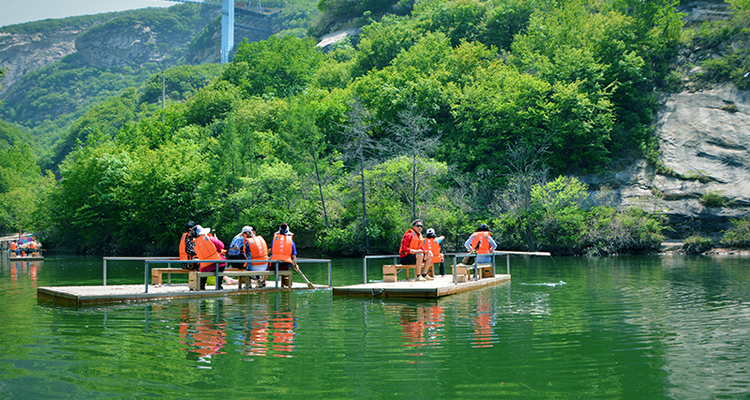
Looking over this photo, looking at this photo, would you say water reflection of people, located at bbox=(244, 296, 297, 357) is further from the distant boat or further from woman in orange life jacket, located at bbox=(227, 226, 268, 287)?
the distant boat

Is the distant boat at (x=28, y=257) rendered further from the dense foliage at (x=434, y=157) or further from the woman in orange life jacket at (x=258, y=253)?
the woman in orange life jacket at (x=258, y=253)

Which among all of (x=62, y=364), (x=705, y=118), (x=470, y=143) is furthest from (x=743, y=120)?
(x=62, y=364)

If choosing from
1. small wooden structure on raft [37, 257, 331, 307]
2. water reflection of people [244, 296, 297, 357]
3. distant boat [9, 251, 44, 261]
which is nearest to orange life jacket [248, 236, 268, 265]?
small wooden structure on raft [37, 257, 331, 307]

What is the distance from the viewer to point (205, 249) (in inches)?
688

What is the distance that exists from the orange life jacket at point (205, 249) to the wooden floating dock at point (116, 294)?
0.99m

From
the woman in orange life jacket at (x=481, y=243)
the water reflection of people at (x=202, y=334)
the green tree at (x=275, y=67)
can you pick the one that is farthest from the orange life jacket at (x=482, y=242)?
the green tree at (x=275, y=67)

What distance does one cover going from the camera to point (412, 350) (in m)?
9.66

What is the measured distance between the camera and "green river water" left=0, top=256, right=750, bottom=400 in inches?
290

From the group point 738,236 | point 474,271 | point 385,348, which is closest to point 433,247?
point 474,271

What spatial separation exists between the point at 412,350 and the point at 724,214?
39.8 meters

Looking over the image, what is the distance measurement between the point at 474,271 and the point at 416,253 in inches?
106

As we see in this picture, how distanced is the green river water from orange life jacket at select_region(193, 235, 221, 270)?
4.38 feet

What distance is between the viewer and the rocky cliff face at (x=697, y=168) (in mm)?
42625

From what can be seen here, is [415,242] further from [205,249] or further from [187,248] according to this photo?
[187,248]
